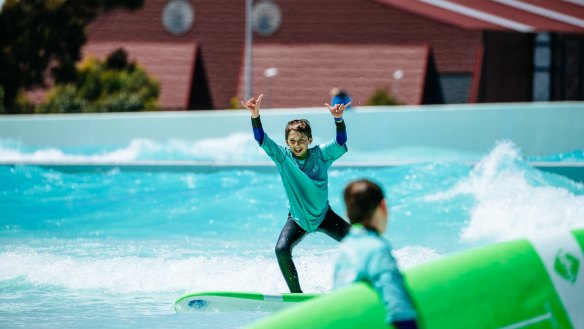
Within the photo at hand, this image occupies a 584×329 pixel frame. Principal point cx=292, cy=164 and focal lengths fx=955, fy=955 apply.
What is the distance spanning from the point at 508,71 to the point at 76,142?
42.2 ft

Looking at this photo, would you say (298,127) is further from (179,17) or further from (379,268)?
(179,17)

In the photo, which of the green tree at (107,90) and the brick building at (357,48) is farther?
the brick building at (357,48)

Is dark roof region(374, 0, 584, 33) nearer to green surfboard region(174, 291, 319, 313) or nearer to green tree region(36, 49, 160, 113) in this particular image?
green tree region(36, 49, 160, 113)

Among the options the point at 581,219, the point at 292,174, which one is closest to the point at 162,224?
the point at 581,219

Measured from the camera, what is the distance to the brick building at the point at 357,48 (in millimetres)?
24641

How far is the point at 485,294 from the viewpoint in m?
4.08

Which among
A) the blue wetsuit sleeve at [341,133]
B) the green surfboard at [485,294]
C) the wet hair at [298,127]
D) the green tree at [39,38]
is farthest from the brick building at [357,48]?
the green surfboard at [485,294]

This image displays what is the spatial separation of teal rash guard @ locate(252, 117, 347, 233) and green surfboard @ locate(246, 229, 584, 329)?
1.77 meters

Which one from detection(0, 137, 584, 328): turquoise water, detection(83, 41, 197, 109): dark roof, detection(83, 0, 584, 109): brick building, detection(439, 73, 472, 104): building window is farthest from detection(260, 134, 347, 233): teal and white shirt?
detection(83, 41, 197, 109): dark roof

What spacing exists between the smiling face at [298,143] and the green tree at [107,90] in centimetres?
1780

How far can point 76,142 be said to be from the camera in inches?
696

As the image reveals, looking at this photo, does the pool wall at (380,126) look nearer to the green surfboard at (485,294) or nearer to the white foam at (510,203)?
the white foam at (510,203)

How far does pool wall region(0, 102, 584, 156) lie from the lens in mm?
15961

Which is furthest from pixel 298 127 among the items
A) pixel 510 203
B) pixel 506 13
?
pixel 506 13
